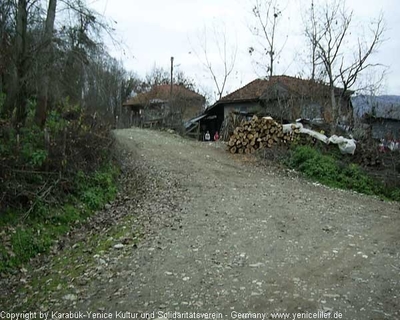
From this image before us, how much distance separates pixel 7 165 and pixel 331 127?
452 inches

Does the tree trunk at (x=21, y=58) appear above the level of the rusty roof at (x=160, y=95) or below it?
below

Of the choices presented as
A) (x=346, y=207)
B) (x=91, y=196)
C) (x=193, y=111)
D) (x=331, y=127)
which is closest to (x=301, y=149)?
(x=331, y=127)

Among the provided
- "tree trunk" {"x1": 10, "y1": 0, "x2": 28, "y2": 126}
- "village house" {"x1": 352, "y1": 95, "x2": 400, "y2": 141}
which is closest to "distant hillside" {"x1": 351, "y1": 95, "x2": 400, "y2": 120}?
"village house" {"x1": 352, "y1": 95, "x2": 400, "y2": 141}

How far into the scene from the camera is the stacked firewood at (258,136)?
13867 millimetres

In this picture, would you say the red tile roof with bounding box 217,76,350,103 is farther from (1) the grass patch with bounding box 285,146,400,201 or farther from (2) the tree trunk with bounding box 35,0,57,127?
(2) the tree trunk with bounding box 35,0,57,127

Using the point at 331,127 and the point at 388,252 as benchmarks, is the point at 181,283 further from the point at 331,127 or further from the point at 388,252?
the point at 331,127

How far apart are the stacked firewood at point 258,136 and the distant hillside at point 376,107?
14.5 ft

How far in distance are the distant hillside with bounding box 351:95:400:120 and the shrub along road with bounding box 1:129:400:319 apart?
913cm

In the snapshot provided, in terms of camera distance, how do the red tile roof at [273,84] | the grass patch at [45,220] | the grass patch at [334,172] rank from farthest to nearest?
the red tile roof at [273,84]
the grass patch at [334,172]
the grass patch at [45,220]

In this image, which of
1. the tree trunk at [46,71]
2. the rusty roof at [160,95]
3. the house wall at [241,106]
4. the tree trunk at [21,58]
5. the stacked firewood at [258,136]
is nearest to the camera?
the tree trunk at [21,58]

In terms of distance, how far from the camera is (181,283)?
171 inches

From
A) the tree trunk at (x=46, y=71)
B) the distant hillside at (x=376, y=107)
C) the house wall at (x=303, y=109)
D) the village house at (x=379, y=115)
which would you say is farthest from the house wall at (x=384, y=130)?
Answer: the tree trunk at (x=46, y=71)

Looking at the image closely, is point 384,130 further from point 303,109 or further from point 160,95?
point 160,95

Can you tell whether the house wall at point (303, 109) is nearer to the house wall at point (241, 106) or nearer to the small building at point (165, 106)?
the house wall at point (241, 106)
